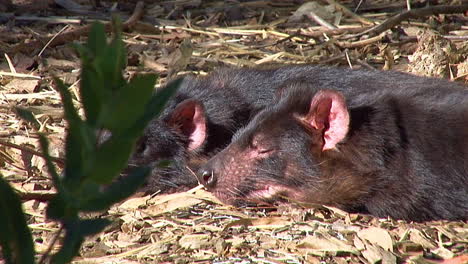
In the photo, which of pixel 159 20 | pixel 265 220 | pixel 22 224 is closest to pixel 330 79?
pixel 265 220

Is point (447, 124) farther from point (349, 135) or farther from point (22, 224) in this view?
point (22, 224)

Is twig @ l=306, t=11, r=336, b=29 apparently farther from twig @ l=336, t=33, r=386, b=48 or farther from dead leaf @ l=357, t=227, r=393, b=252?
dead leaf @ l=357, t=227, r=393, b=252

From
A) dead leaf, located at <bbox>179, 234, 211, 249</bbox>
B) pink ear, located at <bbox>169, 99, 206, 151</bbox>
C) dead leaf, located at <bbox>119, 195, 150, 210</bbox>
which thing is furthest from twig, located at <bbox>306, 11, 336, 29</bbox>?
dead leaf, located at <bbox>179, 234, 211, 249</bbox>

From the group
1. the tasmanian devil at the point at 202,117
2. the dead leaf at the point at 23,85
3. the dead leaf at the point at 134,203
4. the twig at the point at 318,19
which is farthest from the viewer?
the twig at the point at 318,19

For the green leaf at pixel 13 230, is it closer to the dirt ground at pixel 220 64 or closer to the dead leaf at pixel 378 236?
the dirt ground at pixel 220 64

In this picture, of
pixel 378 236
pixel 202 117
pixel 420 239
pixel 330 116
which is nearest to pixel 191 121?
pixel 202 117

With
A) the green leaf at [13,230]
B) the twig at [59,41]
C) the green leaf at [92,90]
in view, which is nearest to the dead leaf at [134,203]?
the twig at [59,41]
